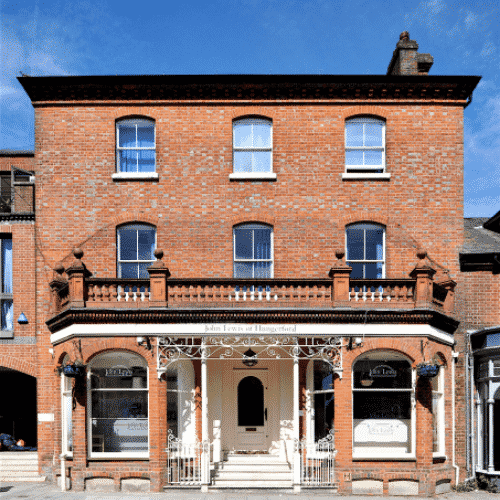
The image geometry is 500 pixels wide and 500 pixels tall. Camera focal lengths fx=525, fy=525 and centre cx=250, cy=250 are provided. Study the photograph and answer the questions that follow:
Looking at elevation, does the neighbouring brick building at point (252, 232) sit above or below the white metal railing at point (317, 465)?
above

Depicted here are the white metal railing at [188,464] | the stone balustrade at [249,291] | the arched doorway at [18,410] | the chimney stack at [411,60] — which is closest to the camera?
the white metal railing at [188,464]

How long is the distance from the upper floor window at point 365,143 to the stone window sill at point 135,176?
18.7 feet

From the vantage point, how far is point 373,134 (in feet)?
51.3

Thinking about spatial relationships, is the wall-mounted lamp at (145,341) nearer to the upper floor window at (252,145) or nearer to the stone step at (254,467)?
the stone step at (254,467)

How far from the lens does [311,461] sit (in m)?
13.5

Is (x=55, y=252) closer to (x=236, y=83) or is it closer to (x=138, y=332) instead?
(x=138, y=332)

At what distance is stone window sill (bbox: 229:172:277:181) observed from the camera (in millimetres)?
15188

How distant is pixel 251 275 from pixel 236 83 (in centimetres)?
561

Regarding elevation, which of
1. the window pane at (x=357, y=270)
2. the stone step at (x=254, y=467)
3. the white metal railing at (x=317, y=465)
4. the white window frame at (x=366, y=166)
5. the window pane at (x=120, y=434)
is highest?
the white window frame at (x=366, y=166)

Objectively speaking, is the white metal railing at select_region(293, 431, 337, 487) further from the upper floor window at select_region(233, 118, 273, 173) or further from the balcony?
the upper floor window at select_region(233, 118, 273, 173)

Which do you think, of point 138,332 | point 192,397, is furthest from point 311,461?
point 138,332

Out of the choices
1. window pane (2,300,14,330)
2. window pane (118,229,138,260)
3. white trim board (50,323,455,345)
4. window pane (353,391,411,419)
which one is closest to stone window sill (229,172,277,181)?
window pane (118,229,138,260)

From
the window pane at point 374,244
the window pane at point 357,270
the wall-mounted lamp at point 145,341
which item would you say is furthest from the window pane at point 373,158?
the wall-mounted lamp at point 145,341

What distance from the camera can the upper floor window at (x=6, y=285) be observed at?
1555cm
